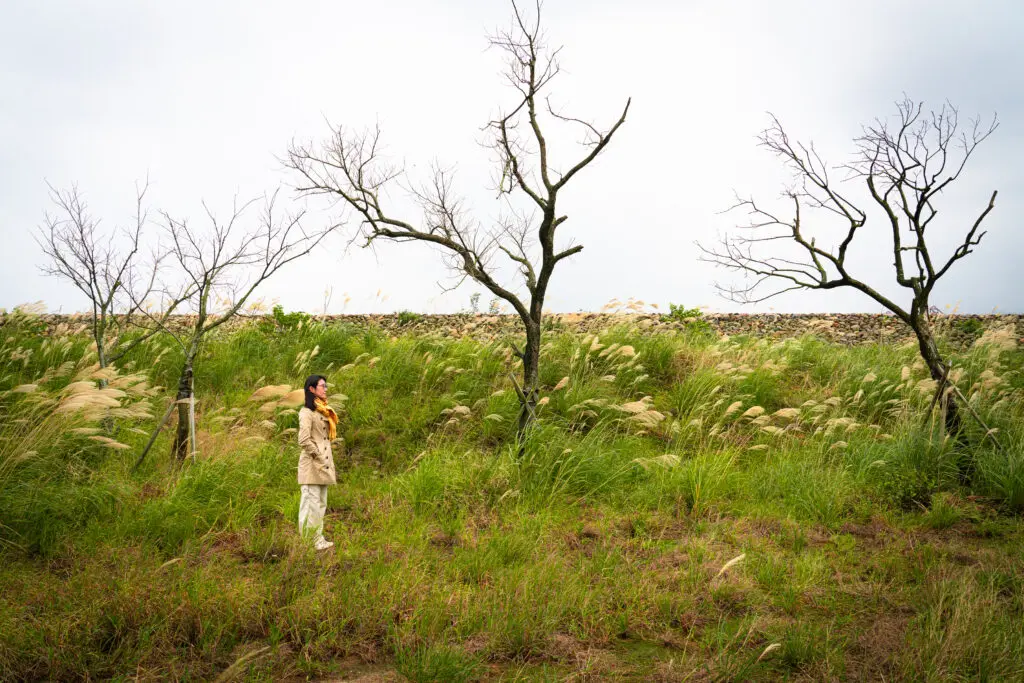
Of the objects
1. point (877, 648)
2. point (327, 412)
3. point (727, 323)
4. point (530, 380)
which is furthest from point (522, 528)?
point (727, 323)

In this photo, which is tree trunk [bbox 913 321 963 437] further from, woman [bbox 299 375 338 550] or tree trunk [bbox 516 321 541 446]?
woman [bbox 299 375 338 550]

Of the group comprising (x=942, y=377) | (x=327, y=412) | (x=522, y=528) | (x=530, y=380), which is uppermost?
(x=942, y=377)

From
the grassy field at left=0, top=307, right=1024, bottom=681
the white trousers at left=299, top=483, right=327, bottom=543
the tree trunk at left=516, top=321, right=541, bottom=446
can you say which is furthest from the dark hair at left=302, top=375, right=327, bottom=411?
the tree trunk at left=516, top=321, right=541, bottom=446

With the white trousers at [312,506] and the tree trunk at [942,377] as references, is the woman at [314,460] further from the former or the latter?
the tree trunk at [942,377]

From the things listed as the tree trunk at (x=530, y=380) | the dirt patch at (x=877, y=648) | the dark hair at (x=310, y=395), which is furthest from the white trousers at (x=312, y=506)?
the dirt patch at (x=877, y=648)

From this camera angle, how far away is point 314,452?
642 cm

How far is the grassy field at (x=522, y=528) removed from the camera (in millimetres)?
4273

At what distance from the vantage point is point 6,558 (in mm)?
5605

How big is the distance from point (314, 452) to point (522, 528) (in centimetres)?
200

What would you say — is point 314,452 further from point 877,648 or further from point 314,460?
point 877,648

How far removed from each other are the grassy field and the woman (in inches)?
8.9

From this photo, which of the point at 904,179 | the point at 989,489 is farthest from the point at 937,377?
the point at 904,179

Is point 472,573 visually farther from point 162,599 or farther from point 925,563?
point 925,563

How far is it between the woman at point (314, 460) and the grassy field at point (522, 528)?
0.74 feet
